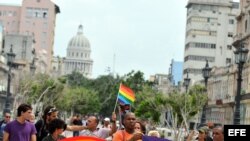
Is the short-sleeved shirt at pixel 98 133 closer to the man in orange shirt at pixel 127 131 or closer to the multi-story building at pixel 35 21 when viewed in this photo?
the man in orange shirt at pixel 127 131

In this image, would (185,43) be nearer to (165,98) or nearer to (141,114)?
(141,114)

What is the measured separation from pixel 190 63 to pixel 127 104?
356ft

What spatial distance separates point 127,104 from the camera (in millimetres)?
18500

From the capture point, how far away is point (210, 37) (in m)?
127

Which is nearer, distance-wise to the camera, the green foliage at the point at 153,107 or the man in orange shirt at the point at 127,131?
the man in orange shirt at the point at 127,131

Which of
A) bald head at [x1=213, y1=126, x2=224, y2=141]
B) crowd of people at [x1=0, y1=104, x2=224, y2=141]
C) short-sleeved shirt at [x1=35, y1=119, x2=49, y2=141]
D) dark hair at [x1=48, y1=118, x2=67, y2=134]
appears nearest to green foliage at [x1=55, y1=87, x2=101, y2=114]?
short-sleeved shirt at [x1=35, y1=119, x2=49, y2=141]

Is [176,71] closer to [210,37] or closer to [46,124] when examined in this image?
[210,37]

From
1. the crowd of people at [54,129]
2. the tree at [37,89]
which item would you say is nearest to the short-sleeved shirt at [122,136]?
the crowd of people at [54,129]

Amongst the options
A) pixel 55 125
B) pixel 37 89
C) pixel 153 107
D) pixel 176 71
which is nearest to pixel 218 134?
pixel 55 125

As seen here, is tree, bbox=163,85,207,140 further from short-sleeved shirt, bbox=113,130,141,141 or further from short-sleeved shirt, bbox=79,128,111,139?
short-sleeved shirt, bbox=113,130,141,141

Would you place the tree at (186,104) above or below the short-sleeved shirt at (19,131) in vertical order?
above

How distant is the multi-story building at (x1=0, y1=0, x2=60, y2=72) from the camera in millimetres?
169375

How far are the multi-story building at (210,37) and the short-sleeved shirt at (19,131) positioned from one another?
113m

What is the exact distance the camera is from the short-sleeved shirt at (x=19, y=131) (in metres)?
12.8
